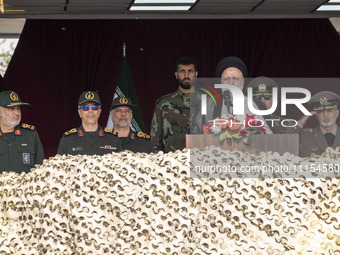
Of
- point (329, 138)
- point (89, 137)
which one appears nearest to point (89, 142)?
point (89, 137)

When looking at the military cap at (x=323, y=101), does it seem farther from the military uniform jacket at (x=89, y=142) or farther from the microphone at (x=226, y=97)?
the microphone at (x=226, y=97)

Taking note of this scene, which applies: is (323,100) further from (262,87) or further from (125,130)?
(125,130)

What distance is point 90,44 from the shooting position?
6809 mm

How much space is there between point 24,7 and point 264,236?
583 centimetres

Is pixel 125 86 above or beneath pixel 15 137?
above

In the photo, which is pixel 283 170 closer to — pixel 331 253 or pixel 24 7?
pixel 331 253

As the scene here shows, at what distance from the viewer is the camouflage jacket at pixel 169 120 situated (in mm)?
3216

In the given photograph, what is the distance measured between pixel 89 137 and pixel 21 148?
0.45 m

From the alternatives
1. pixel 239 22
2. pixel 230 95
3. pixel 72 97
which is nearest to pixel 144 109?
pixel 72 97

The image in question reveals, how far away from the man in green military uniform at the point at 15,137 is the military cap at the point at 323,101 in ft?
5.97

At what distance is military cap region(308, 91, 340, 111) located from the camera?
2713 millimetres

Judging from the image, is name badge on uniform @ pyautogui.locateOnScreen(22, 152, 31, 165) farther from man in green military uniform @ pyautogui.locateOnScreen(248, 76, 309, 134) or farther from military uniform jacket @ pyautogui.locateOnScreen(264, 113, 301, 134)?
military uniform jacket @ pyautogui.locateOnScreen(264, 113, 301, 134)

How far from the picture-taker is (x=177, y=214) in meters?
1.03

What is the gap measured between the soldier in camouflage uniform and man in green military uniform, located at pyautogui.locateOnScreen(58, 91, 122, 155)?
0.42 metres
